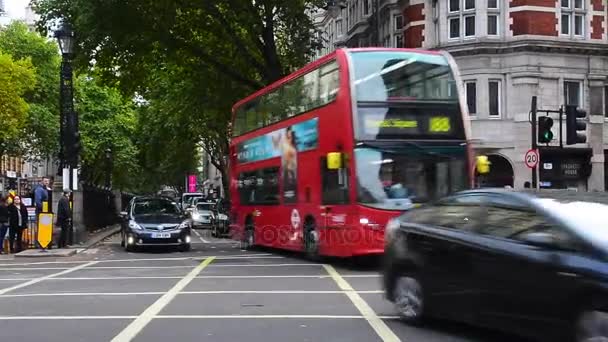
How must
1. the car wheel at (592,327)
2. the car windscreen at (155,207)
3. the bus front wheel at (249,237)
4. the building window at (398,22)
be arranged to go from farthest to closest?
the building window at (398,22) < the car windscreen at (155,207) < the bus front wheel at (249,237) < the car wheel at (592,327)

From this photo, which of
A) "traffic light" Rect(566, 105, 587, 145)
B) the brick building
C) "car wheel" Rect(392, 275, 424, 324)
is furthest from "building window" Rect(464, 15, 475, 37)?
"car wheel" Rect(392, 275, 424, 324)

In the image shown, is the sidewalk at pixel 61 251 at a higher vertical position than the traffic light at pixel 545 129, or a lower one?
lower

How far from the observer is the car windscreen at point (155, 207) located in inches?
921

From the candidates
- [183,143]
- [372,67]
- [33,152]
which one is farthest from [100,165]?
[372,67]

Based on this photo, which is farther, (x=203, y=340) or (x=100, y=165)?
(x=100, y=165)

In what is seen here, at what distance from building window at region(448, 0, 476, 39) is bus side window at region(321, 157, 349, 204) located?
18.0 metres

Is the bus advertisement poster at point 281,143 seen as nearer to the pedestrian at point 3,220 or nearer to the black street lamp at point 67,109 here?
the black street lamp at point 67,109

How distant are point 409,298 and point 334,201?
7.23m

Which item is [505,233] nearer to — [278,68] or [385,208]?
[385,208]

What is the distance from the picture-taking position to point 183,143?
4994 centimetres

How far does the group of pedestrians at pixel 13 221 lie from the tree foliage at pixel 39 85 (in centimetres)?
2865

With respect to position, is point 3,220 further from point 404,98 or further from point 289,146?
point 404,98

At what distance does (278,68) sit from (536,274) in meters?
21.7

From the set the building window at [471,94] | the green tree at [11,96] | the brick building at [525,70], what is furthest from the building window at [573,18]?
the green tree at [11,96]
